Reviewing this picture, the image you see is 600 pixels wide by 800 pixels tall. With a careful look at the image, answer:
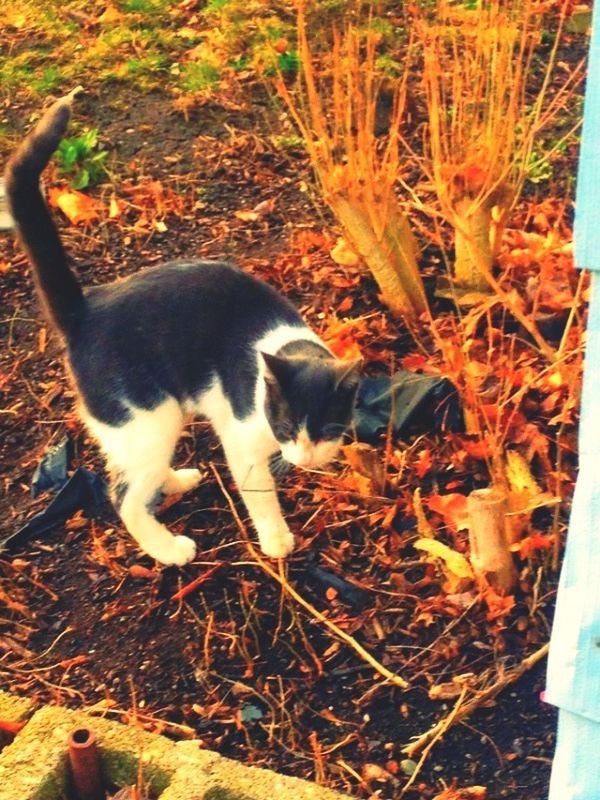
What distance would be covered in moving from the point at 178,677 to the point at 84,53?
10.4 ft

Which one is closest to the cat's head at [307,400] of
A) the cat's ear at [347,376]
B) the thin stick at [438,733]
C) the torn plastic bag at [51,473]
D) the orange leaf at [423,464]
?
the cat's ear at [347,376]

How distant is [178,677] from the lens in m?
2.61

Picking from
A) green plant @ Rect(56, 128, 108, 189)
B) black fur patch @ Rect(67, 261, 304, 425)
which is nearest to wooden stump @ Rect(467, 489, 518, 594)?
black fur patch @ Rect(67, 261, 304, 425)

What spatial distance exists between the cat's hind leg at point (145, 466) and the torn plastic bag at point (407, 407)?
58 centimetres

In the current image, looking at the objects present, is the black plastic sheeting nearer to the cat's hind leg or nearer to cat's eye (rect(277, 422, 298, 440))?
the cat's hind leg

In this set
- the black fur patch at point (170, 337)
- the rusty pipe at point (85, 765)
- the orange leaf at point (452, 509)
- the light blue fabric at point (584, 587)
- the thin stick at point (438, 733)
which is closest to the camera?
the light blue fabric at point (584, 587)

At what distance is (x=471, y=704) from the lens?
2.44 metres

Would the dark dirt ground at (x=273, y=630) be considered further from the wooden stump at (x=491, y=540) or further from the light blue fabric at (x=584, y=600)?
the light blue fabric at (x=584, y=600)

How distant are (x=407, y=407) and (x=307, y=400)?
567 millimetres

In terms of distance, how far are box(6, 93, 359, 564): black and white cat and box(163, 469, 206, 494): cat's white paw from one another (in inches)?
6.0

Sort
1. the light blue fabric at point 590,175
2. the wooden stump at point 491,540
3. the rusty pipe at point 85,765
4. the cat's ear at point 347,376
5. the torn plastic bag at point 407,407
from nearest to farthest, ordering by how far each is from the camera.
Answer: the light blue fabric at point 590,175 < the rusty pipe at point 85,765 < the wooden stump at point 491,540 < the cat's ear at point 347,376 < the torn plastic bag at point 407,407

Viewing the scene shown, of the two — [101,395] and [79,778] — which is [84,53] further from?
[79,778]

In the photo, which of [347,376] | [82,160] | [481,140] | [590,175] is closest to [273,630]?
[347,376]

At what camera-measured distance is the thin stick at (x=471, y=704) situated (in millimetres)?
2406
